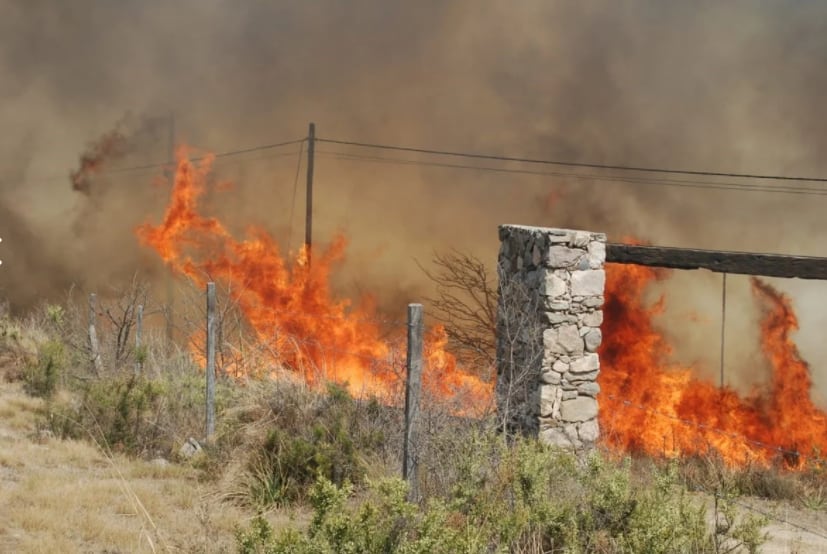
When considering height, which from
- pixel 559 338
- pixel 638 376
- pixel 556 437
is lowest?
pixel 556 437

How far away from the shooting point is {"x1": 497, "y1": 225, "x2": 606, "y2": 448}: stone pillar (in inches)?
363

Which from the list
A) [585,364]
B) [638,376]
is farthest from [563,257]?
[638,376]

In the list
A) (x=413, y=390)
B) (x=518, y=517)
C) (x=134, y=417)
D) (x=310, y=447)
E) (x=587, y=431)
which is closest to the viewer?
(x=518, y=517)

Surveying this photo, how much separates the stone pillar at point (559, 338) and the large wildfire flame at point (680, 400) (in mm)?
2288

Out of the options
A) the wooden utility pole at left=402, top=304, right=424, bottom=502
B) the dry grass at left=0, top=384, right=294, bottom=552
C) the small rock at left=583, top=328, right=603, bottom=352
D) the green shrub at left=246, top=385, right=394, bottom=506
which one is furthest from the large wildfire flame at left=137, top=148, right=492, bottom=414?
the wooden utility pole at left=402, top=304, right=424, bottom=502

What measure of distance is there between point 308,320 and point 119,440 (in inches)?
335

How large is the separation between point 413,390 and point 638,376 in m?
7.29

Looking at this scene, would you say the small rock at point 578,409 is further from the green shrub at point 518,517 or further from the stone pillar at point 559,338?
the green shrub at point 518,517

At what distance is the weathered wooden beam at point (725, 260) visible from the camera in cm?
913

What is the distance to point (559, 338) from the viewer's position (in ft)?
30.4

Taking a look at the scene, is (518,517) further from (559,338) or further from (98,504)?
(98,504)

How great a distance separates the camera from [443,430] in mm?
7770

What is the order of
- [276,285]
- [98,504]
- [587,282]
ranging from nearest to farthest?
[98,504] → [587,282] → [276,285]

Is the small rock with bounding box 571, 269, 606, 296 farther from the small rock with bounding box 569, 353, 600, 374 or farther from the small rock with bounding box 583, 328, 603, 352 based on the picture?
the small rock with bounding box 569, 353, 600, 374
